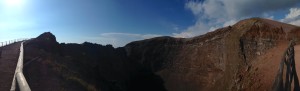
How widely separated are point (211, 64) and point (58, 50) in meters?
25.2

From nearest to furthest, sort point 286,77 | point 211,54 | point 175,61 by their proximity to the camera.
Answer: point 286,77 → point 211,54 → point 175,61

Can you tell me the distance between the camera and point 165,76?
6016 cm

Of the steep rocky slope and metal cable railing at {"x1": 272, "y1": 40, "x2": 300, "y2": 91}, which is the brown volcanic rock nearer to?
the steep rocky slope

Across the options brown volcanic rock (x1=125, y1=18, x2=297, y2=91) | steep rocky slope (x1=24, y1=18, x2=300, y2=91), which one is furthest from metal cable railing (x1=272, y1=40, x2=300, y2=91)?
brown volcanic rock (x1=125, y1=18, x2=297, y2=91)

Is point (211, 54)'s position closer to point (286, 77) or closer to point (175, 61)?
point (175, 61)

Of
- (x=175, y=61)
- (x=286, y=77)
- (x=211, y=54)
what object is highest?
(x=286, y=77)

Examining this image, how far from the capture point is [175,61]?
6203 centimetres

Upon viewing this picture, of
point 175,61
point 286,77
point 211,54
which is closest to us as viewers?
point 286,77

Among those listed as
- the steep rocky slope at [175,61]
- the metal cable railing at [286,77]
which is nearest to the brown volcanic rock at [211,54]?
the steep rocky slope at [175,61]

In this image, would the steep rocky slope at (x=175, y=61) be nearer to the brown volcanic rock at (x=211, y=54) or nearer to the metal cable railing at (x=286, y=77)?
the brown volcanic rock at (x=211, y=54)

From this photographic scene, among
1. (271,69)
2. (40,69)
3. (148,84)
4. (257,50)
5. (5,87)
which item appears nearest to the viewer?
(5,87)

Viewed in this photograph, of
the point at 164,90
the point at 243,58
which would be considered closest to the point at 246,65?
the point at 243,58

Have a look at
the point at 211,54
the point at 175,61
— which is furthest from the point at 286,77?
the point at 175,61

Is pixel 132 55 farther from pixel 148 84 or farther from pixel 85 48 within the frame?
pixel 85 48
